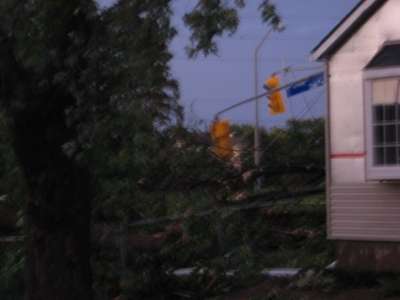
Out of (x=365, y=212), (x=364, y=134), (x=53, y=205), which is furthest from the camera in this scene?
(x=365, y=212)

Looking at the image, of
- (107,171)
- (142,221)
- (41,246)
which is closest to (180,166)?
(142,221)

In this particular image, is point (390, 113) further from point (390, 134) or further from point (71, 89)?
point (71, 89)

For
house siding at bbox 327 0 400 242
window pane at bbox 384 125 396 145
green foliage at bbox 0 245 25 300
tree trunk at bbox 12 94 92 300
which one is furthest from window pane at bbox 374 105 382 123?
green foliage at bbox 0 245 25 300

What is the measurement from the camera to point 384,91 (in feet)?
38.7

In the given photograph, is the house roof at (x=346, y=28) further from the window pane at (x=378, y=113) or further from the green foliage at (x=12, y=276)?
the green foliage at (x=12, y=276)

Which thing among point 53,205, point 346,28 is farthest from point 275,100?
point 53,205

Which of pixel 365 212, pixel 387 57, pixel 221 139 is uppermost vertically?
pixel 387 57

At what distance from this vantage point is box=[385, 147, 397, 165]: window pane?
38.4 feet

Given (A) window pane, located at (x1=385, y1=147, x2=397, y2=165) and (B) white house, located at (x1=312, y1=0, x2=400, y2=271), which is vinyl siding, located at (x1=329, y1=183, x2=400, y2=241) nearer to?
(B) white house, located at (x1=312, y1=0, x2=400, y2=271)

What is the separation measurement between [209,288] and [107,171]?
10.7ft

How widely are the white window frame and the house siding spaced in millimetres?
205

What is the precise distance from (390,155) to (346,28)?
196 centimetres

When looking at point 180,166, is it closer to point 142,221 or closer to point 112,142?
point 142,221

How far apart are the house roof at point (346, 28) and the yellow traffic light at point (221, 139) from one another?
1.60m
